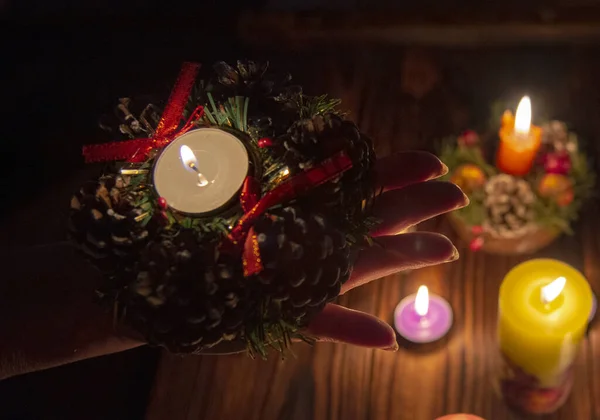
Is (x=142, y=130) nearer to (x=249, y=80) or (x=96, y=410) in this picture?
(x=249, y=80)

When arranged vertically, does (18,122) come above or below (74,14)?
below

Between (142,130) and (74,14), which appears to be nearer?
(142,130)

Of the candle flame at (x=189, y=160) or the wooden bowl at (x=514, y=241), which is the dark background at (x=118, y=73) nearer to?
the wooden bowl at (x=514, y=241)

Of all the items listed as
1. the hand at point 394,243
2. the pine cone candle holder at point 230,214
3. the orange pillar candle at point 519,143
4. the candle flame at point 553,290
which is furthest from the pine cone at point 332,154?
the orange pillar candle at point 519,143

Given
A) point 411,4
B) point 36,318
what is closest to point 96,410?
point 36,318

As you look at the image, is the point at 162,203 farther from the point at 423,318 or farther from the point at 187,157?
the point at 423,318

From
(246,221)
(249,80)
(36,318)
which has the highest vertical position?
(249,80)

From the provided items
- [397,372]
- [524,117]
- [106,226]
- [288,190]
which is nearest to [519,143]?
[524,117]

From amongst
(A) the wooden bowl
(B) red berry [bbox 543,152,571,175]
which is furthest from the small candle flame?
(B) red berry [bbox 543,152,571,175]
